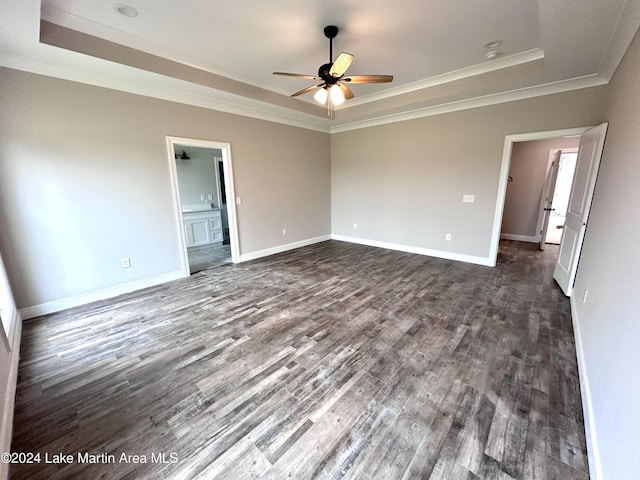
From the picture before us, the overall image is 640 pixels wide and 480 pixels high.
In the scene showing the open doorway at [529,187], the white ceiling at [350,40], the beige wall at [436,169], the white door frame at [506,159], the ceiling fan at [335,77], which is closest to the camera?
the white ceiling at [350,40]

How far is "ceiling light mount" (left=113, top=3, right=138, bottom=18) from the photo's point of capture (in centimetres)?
222

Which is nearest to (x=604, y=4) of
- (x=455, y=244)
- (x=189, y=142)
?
(x=455, y=244)

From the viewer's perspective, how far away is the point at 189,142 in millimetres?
3820

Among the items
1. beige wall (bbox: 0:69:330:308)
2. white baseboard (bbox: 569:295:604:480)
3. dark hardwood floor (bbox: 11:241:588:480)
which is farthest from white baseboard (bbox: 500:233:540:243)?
beige wall (bbox: 0:69:330:308)

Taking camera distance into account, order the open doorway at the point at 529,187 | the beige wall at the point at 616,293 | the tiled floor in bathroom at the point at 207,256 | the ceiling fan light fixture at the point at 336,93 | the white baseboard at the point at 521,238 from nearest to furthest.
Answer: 1. the beige wall at the point at 616,293
2. the ceiling fan light fixture at the point at 336,93
3. the tiled floor in bathroom at the point at 207,256
4. the open doorway at the point at 529,187
5. the white baseboard at the point at 521,238

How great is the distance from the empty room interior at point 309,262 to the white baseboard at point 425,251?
79 millimetres

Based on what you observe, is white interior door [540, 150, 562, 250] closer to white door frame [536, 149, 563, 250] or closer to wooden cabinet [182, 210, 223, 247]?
white door frame [536, 149, 563, 250]

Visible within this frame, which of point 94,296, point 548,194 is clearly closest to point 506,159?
point 548,194

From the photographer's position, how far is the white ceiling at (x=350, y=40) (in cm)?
217

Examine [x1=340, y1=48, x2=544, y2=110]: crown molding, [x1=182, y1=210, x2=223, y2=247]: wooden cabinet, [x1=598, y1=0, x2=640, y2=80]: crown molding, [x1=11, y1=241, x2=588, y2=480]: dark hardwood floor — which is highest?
[x1=340, y1=48, x2=544, y2=110]: crown molding

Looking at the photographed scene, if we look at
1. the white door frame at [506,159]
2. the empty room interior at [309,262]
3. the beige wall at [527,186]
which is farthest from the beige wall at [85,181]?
the beige wall at [527,186]

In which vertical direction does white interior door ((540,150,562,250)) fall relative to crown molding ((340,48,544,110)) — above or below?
below

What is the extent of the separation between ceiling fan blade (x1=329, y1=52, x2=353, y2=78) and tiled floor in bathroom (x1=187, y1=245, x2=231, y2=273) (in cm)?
358

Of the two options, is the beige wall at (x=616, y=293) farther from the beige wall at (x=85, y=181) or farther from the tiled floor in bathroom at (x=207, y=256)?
the tiled floor in bathroom at (x=207, y=256)
